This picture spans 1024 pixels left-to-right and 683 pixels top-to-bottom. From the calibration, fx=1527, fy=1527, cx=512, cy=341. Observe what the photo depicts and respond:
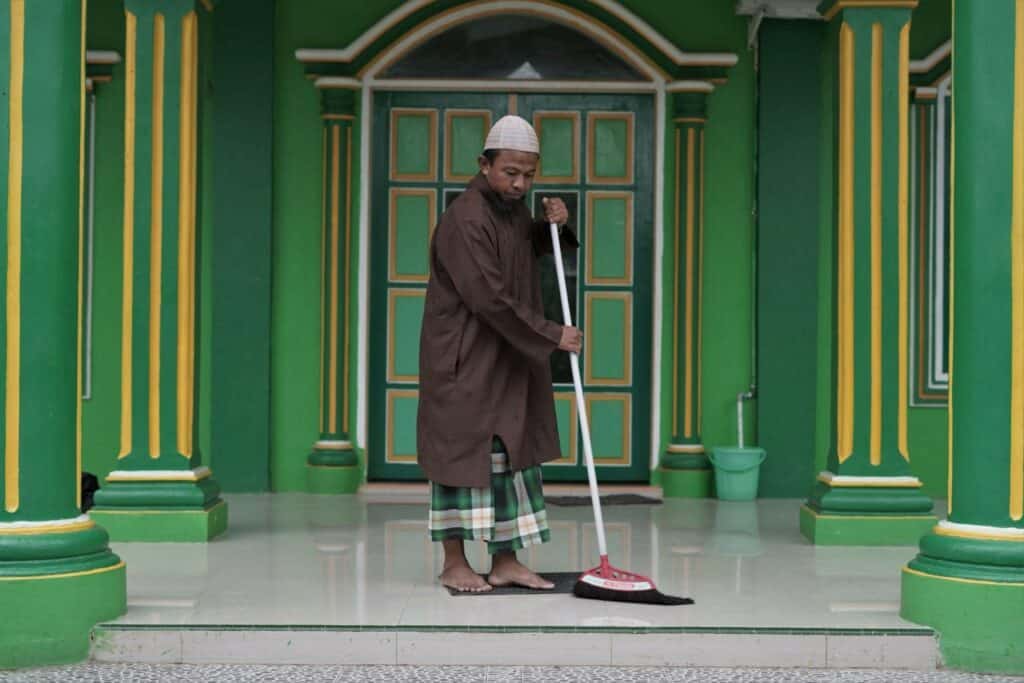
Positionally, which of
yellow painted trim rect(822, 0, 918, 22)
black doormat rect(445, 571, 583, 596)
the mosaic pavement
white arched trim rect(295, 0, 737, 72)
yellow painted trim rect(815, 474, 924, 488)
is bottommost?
the mosaic pavement

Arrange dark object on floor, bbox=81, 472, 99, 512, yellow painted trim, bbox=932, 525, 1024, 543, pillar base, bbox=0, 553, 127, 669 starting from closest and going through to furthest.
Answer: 1. pillar base, bbox=0, 553, 127, 669
2. yellow painted trim, bbox=932, 525, 1024, 543
3. dark object on floor, bbox=81, 472, 99, 512

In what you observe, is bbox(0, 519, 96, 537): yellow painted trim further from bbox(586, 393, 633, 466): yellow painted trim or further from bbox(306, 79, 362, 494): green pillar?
bbox(586, 393, 633, 466): yellow painted trim

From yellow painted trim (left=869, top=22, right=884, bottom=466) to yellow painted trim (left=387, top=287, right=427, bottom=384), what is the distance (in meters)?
3.45

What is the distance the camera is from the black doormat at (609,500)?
9547 millimetres

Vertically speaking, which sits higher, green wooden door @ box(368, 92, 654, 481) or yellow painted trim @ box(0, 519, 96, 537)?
green wooden door @ box(368, 92, 654, 481)

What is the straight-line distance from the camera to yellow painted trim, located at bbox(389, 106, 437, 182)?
10234 millimetres

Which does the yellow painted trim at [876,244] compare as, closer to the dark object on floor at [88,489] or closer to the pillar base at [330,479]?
the pillar base at [330,479]

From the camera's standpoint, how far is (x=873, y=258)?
308 inches

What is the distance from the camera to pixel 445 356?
6102 millimetres

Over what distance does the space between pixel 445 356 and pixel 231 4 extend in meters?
4.97

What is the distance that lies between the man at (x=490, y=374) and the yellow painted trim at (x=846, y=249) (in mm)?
2203

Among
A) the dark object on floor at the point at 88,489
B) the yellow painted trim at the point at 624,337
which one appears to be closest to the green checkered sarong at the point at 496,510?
the dark object on floor at the point at 88,489

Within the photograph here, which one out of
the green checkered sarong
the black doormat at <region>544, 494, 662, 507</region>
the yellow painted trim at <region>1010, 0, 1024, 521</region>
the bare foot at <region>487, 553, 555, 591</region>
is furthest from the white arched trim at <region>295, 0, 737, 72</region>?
the bare foot at <region>487, 553, 555, 591</region>

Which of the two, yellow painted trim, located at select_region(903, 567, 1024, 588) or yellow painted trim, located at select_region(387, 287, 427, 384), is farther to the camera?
yellow painted trim, located at select_region(387, 287, 427, 384)
